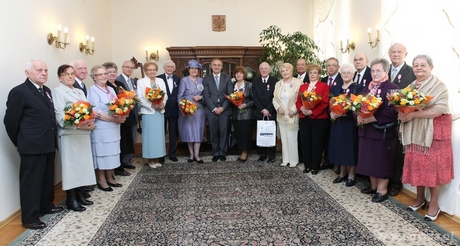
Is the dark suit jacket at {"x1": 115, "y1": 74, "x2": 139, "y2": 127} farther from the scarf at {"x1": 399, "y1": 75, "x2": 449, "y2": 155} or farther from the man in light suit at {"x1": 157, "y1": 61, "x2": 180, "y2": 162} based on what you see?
the scarf at {"x1": 399, "y1": 75, "x2": 449, "y2": 155}

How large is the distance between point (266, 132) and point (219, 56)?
2.35 meters

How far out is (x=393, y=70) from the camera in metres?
3.69

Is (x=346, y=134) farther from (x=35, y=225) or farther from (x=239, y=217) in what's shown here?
(x=35, y=225)

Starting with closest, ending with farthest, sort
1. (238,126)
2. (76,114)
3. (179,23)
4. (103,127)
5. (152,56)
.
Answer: (76,114) → (103,127) → (238,126) → (152,56) → (179,23)

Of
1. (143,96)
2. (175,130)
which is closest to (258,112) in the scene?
(175,130)

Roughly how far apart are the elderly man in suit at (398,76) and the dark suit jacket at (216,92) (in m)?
2.47

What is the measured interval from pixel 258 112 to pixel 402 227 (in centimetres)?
281

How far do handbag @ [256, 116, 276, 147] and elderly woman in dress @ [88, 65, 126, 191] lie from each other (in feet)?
7.07

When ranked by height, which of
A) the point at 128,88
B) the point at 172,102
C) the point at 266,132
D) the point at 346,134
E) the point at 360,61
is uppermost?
the point at 360,61

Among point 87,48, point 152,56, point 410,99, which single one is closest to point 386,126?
point 410,99

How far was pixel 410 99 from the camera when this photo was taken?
2.73m

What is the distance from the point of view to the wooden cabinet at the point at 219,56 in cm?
658

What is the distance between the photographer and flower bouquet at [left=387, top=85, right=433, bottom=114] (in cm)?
270

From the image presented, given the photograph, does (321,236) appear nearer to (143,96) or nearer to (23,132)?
(23,132)
